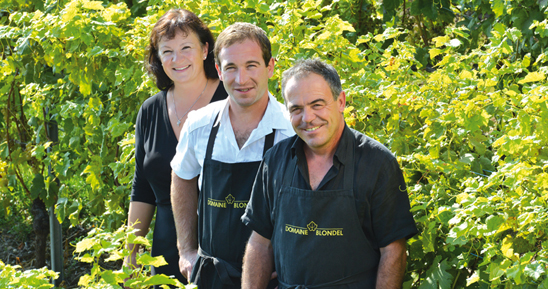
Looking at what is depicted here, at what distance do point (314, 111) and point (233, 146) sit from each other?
0.50 metres

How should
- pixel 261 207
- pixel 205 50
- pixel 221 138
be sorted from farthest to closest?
pixel 205 50 < pixel 221 138 < pixel 261 207

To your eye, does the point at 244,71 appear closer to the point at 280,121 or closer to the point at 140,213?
the point at 280,121

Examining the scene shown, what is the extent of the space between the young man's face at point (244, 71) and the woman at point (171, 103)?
0.47m

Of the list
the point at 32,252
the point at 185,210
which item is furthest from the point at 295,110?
the point at 32,252

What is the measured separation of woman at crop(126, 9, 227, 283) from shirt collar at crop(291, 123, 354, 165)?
81 centimetres

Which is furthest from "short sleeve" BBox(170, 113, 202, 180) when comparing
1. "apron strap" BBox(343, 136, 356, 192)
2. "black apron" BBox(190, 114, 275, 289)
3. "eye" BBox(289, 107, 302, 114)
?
"apron strap" BBox(343, 136, 356, 192)

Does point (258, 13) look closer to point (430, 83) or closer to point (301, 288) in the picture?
point (430, 83)

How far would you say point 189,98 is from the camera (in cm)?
273

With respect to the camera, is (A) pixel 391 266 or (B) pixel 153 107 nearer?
(A) pixel 391 266

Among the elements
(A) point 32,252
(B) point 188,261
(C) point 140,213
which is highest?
(C) point 140,213

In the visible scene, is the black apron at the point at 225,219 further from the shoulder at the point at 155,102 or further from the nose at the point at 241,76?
the shoulder at the point at 155,102

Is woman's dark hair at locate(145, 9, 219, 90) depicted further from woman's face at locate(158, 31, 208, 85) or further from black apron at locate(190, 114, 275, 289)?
black apron at locate(190, 114, 275, 289)

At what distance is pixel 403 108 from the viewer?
7.73 feet

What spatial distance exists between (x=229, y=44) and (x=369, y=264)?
1.00 m
